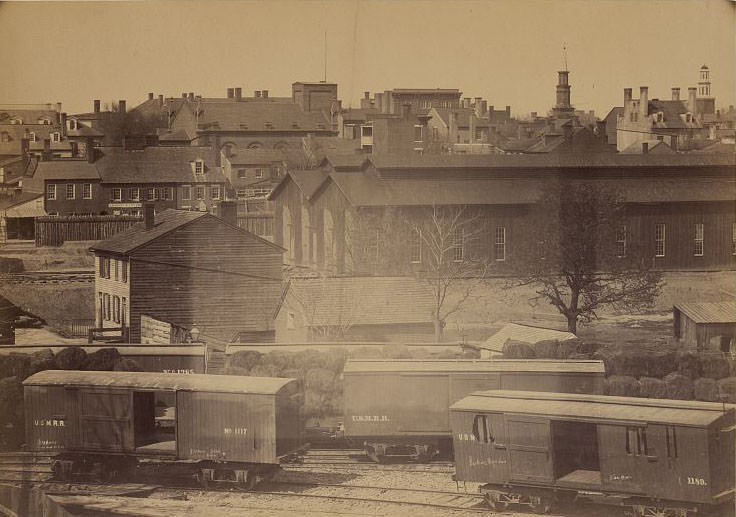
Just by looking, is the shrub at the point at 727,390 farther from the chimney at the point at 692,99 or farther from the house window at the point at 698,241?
the chimney at the point at 692,99

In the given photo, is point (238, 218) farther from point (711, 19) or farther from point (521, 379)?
point (711, 19)

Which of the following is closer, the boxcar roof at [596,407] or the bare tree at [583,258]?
the boxcar roof at [596,407]

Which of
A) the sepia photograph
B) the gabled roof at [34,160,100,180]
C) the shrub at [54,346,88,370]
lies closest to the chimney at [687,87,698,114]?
the sepia photograph

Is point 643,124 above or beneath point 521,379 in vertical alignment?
above

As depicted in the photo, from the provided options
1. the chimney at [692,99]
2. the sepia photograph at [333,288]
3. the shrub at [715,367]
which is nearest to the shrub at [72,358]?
the sepia photograph at [333,288]

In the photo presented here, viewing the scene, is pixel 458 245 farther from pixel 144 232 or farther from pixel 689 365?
pixel 144 232

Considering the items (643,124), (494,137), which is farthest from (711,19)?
(494,137)

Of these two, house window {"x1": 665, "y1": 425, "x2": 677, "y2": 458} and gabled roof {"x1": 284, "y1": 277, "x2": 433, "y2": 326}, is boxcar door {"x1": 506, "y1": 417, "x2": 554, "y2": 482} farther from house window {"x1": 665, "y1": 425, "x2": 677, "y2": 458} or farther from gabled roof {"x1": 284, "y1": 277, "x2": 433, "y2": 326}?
gabled roof {"x1": 284, "y1": 277, "x2": 433, "y2": 326}
